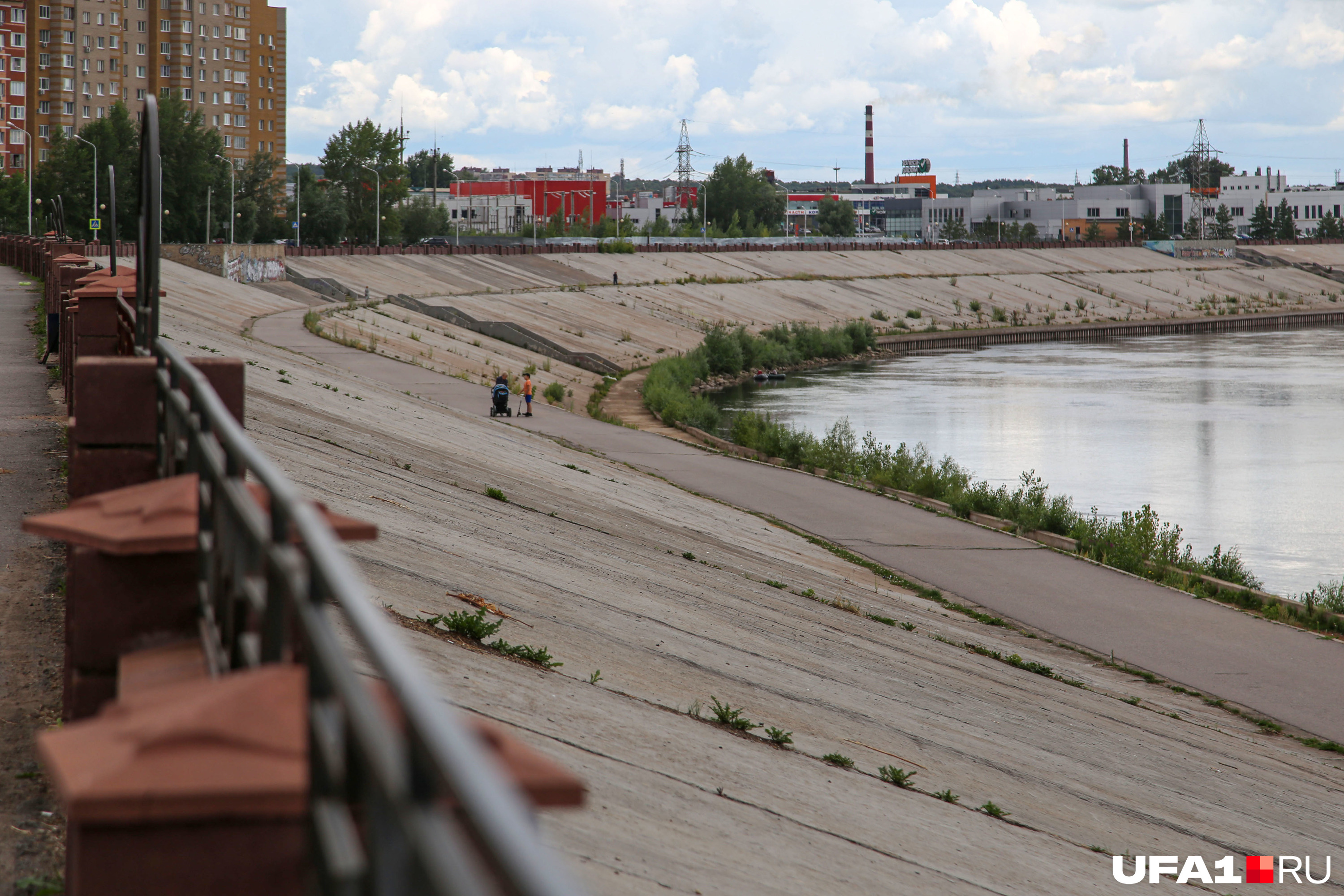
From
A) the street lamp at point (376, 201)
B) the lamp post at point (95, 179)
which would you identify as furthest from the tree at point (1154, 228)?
the lamp post at point (95, 179)

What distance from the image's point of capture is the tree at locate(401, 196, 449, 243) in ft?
408

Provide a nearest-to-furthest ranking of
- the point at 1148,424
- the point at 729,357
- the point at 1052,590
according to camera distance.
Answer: the point at 1052,590 < the point at 1148,424 < the point at 729,357

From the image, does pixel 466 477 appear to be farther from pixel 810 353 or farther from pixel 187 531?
pixel 810 353

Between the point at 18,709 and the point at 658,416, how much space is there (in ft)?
123

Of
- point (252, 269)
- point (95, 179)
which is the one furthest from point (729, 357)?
point (95, 179)

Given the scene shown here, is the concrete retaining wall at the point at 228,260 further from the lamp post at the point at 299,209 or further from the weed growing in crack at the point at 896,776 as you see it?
the weed growing in crack at the point at 896,776

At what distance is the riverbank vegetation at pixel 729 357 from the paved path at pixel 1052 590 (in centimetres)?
1192

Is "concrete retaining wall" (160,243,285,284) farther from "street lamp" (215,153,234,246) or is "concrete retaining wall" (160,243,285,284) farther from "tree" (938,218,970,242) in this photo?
"tree" (938,218,970,242)

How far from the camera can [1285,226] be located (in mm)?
165500

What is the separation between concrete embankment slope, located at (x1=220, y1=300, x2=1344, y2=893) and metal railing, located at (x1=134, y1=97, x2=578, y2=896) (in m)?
3.39

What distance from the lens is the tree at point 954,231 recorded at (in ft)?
599

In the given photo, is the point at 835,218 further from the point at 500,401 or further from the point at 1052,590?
the point at 1052,590

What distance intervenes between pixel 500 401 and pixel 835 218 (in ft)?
456

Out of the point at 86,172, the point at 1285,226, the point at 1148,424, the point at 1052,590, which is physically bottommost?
the point at 1052,590
